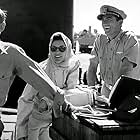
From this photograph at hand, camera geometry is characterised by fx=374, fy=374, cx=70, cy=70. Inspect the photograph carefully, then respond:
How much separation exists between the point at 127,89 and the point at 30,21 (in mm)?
5014

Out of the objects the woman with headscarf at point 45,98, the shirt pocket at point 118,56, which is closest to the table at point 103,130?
the woman with headscarf at point 45,98

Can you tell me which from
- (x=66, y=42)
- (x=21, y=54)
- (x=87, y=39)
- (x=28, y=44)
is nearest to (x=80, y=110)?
(x=21, y=54)

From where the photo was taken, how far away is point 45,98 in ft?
12.1

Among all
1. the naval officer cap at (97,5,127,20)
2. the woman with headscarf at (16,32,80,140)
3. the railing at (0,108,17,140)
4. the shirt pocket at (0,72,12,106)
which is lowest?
the railing at (0,108,17,140)

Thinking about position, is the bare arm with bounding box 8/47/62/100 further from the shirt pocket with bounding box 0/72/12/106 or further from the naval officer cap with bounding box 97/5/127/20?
the naval officer cap with bounding box 97/5/127/20

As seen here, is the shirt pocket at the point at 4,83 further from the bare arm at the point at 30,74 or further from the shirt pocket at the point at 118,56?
the shirt pocket at the point at 118,56

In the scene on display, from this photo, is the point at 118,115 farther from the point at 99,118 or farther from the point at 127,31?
the point at 127,31

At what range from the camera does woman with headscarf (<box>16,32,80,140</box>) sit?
378 centimetres

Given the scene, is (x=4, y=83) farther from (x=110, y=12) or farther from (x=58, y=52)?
(x=58, y=52)

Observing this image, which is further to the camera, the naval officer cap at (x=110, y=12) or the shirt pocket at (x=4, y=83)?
the naval officer cap at (x=110, y=12)

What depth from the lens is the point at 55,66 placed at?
13.5 feet

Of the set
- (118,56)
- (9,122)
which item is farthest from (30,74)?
(9,122)

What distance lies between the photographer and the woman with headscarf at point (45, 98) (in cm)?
378

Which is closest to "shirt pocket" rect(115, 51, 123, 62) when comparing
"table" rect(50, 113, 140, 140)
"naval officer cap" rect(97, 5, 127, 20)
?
"naval officer cap" rect(97, 5, 127, 20)
